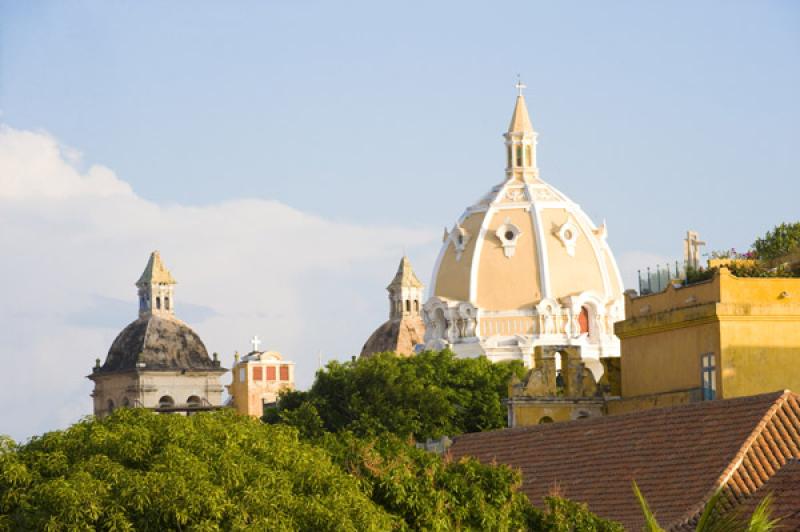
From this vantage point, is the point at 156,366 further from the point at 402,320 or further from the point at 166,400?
the point at 402,320

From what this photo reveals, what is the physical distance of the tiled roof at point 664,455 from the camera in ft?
129

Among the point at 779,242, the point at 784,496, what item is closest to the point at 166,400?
the point at 779,242

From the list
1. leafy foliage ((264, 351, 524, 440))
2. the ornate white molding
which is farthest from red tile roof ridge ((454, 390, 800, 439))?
the ornate white molding

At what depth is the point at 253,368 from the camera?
132 metres

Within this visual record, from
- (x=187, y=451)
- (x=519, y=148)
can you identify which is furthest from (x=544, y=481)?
(x=519, y=148)

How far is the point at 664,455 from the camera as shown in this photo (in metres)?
41.5

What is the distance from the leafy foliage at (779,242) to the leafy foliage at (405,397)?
17.0 meters

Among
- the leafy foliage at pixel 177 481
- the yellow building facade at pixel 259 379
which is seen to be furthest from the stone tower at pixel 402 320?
the leafy foliage at pixel 177 481

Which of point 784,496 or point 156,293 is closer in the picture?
point 784,496

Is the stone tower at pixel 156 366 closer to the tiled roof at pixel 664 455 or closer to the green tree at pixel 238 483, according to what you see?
the tiled roof at pixel 664 455

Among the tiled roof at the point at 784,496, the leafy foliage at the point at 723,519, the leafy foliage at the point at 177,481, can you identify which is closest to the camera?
the leafy foliage at the point at 723,519

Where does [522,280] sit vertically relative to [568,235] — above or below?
below

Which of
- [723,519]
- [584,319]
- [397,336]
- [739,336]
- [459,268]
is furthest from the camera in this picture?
[397,336]

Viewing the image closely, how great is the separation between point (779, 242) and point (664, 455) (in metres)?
13.3
